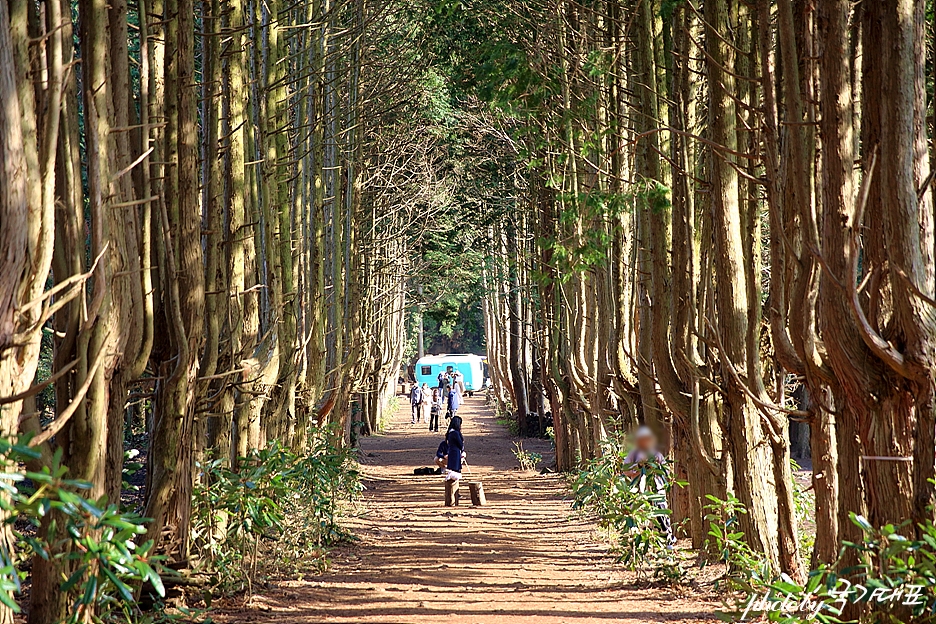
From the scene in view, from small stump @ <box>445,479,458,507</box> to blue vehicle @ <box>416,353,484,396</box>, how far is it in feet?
136

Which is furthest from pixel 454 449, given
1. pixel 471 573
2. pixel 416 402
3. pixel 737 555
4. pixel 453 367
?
pixel 453 367

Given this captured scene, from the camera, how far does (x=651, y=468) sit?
494 inches

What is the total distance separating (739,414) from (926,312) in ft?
14.0

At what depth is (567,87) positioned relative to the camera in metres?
14.4

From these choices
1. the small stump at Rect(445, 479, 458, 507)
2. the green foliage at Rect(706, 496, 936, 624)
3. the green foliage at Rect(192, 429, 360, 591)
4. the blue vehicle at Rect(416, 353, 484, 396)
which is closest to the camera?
the green foliage at Rect(706, 496, 936, 624)

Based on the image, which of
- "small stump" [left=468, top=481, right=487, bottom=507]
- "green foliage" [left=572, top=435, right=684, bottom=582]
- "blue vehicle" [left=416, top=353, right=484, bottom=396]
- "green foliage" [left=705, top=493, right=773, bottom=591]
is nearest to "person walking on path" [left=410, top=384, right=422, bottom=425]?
"blue vehicle" [left=416, top=353, right=484, bottom=396]

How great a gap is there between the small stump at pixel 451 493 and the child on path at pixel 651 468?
6.60 meters

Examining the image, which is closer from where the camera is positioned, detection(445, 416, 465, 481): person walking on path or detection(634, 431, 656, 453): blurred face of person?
detection(634, 431, 656, 453): blurred face of person

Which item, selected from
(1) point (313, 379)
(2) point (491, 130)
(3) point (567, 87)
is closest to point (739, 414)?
(3) point (567, 87)

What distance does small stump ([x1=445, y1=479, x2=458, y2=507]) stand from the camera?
19.7 metres

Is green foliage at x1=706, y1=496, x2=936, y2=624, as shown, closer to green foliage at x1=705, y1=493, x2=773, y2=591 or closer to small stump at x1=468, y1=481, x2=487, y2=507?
green foliage at x1=705, y1=493, x2=773, y2=591

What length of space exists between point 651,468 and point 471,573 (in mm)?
2418

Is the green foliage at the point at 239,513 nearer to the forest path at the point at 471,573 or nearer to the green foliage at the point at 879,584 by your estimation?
the forest path at the point at 471,573

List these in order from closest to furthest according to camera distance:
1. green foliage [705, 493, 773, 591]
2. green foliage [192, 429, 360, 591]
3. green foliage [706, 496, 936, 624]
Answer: green foliage [706, 496, 936, 624] → green foliage [705, 493, 773, 591] → green foliage [192, 429, 360, 591]
